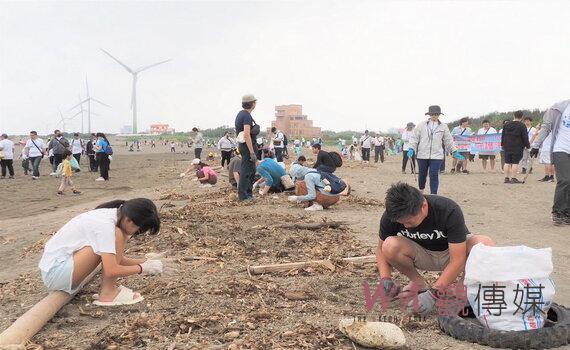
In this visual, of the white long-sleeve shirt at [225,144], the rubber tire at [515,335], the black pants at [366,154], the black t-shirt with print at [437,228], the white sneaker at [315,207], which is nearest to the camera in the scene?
the rubber tire at [515,335]

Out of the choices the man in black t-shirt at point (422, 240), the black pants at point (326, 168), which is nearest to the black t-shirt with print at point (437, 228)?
the man in black t-shirt at point (422, 240)

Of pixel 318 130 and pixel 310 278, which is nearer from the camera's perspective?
pixel 310 278

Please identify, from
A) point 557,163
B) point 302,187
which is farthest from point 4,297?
point 557,163

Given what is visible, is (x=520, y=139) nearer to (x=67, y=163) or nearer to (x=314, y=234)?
(x=314, y=234)

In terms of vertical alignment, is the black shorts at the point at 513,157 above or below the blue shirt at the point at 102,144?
below

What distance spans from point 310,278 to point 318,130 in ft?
322

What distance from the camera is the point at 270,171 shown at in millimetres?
10336

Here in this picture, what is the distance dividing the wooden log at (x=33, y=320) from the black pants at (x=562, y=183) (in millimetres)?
6181

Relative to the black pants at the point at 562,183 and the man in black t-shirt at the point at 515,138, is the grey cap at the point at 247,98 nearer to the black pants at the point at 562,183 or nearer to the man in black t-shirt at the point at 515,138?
the black pants at the point at 562,183

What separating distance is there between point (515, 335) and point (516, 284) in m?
0.30

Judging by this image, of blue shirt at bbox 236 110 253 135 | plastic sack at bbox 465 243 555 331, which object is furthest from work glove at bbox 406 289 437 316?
blue shirt at bbox 236 110 253 135

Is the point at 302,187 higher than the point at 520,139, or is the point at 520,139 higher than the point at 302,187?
the point at 520,139

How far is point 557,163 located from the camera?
6.96 meters

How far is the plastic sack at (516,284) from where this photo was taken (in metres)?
3.09
